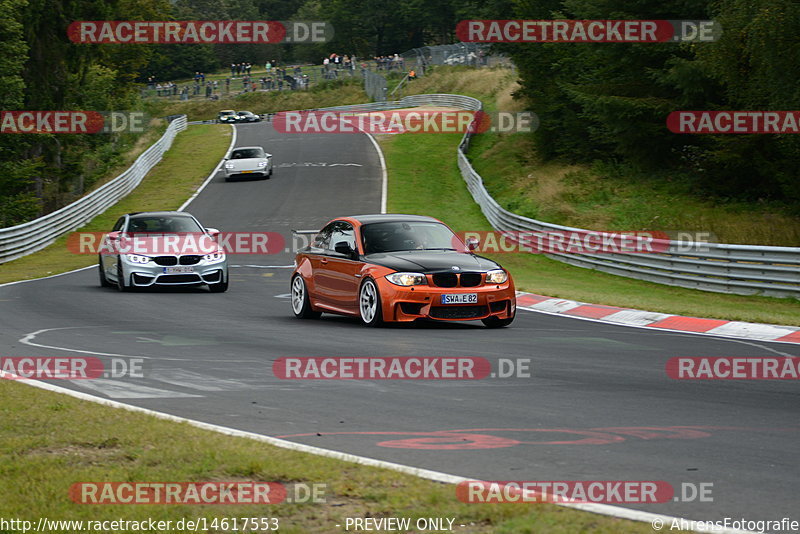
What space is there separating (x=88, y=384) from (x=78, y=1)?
42417 mm

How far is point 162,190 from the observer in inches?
1854

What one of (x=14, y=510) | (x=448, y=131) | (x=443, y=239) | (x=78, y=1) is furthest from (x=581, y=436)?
(x=448, y=131)

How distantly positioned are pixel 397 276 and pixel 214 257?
7.26m

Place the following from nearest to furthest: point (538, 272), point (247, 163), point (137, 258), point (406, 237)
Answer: point (406, 237), point (137, 258), point (538, 272), point (247, 163)

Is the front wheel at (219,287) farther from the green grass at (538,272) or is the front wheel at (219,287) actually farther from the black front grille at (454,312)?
the black front grille at (454,312)

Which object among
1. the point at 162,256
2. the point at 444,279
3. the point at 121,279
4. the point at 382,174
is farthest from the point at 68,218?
the point at 444,279

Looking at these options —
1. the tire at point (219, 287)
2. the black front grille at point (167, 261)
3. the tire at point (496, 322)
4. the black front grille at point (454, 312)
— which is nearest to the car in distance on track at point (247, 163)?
the tire at point (219, 287)

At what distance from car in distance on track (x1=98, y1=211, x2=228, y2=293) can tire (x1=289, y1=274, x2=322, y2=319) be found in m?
4.27

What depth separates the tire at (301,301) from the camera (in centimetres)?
1519

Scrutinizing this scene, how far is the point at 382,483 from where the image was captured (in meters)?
5.49

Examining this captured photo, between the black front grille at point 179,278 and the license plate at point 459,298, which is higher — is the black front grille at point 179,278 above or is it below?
below

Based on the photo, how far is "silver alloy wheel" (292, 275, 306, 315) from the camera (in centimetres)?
1526

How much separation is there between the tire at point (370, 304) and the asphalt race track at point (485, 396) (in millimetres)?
182

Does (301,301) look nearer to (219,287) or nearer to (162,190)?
(219,287)
